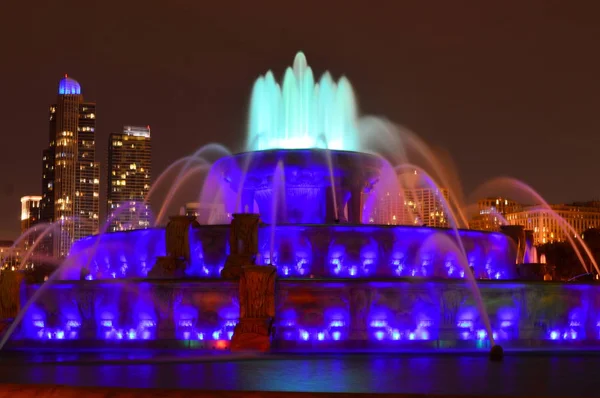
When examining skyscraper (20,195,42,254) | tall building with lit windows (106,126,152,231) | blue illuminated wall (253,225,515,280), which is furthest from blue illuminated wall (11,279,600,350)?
skyscraper (20,195,42,254)

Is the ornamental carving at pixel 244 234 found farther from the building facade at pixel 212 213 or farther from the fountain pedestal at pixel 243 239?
the building facade at pixel 212 213

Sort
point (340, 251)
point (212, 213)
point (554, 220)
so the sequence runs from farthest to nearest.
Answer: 1. point (554, 220)
2. point (212, 213)
3. point (340, 251)

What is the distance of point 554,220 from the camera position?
404 feet

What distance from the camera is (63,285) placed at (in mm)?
24078

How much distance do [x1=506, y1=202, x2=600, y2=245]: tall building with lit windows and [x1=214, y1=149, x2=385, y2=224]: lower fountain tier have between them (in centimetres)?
8903

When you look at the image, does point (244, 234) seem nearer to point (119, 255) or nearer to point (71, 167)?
point (119, 255)

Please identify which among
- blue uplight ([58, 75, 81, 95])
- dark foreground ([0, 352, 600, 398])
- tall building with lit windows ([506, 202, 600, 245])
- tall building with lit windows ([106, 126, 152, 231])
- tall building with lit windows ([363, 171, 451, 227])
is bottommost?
dark foreground ([0, 352, 600, 398])

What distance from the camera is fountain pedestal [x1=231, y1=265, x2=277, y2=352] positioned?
2136cm

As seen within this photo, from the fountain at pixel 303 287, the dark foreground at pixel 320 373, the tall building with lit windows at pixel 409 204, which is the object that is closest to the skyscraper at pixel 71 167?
the tall building with lit windows at pixel 409 204

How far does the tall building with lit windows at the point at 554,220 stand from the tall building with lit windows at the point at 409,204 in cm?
3135

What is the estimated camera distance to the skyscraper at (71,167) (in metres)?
172

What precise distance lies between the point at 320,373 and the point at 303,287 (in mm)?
7524

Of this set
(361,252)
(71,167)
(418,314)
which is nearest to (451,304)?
(418,314)

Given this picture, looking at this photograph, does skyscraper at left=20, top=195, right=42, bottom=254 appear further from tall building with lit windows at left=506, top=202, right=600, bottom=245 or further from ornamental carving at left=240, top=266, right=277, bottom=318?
ornamental carving at left=240, top=266, right=277, bottom=318
